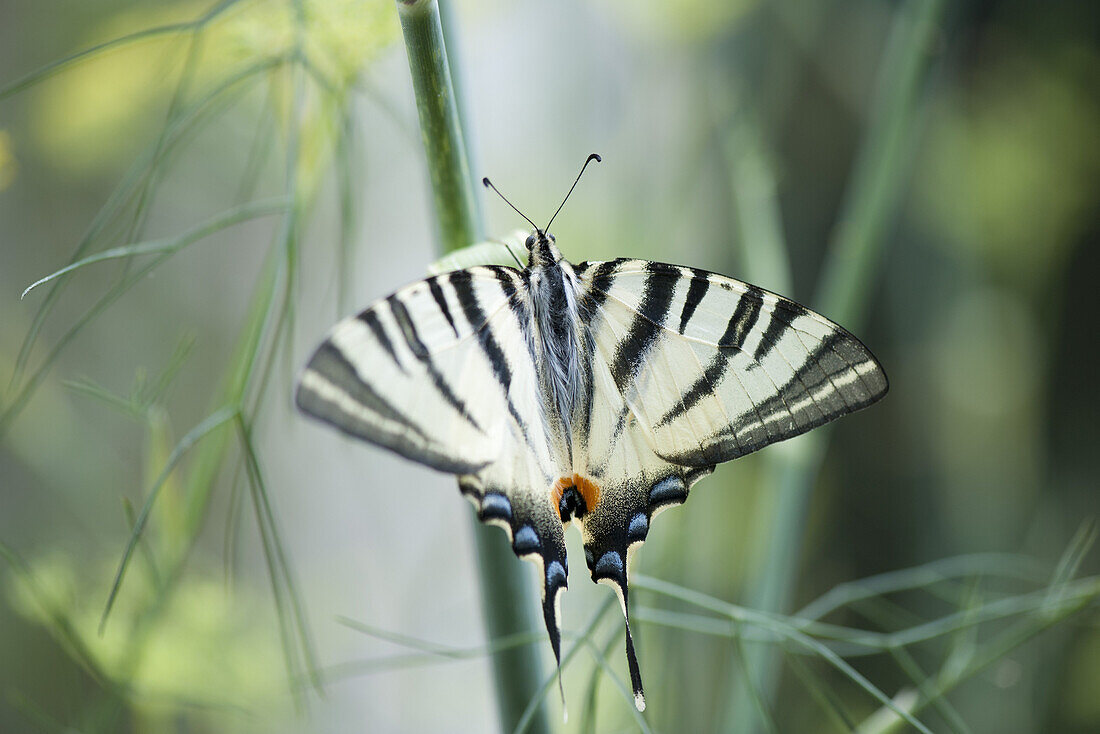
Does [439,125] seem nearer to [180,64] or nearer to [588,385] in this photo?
[588,385]

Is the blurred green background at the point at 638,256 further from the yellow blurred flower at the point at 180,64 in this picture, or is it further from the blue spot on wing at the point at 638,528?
the blue spot on wing at the point at 638,528

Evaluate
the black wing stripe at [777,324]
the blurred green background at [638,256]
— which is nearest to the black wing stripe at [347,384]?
the black wing stripe at [777,324]

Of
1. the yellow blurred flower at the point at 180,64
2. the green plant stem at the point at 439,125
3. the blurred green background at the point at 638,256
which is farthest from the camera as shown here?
the blurred green background at the point at 638,256

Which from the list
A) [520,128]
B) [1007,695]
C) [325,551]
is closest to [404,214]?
[520,128]

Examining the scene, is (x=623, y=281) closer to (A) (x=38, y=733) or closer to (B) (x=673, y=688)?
(B) (x=673, y=688)

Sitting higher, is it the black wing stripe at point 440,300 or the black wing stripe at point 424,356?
the black wing stripe at point 440,300

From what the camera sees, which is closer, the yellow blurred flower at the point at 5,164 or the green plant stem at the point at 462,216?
the green plant stem at the point at 462,216

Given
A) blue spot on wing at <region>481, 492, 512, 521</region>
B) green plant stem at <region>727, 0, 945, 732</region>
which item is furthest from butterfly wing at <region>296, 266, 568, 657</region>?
green plant stem at <region>727, 0, 945, 732</region>
